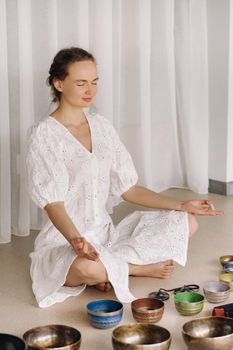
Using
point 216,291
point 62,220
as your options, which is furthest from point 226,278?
point 62,220

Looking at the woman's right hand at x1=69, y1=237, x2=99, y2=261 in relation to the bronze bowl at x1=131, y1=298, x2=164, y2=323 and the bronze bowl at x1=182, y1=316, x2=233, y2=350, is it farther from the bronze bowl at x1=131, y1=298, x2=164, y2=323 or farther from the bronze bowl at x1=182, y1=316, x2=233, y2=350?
the bronze bowl at x1=182, y1=316, x2=233, y2=350

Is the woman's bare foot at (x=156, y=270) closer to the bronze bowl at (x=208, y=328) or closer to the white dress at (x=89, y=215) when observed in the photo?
the white dress at (x=89, y=215)

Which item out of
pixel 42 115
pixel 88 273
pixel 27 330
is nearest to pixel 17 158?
pixel 42 115

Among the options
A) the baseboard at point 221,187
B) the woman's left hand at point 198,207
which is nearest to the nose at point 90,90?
the woman's left hand at point 198,207

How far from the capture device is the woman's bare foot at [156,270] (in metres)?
3.07

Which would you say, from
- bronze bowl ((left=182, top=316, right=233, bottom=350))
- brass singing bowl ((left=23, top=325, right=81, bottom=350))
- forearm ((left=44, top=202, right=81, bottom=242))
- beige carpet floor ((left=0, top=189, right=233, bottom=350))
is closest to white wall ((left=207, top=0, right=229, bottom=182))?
beige carpet floor ((left=0, top=189, right=233, bottom=350))

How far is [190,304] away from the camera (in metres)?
2.72

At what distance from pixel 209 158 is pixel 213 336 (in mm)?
2244

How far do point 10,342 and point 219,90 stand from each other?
8.25 feet

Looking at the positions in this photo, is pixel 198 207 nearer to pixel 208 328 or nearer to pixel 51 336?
pixel 208 328

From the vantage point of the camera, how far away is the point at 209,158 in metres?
4.64

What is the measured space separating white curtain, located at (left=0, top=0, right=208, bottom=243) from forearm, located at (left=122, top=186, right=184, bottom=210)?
25.8 inches

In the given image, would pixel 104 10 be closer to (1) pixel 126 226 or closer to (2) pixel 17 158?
(2) pixel 17 158

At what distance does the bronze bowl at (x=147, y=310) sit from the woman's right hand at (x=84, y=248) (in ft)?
0.68
